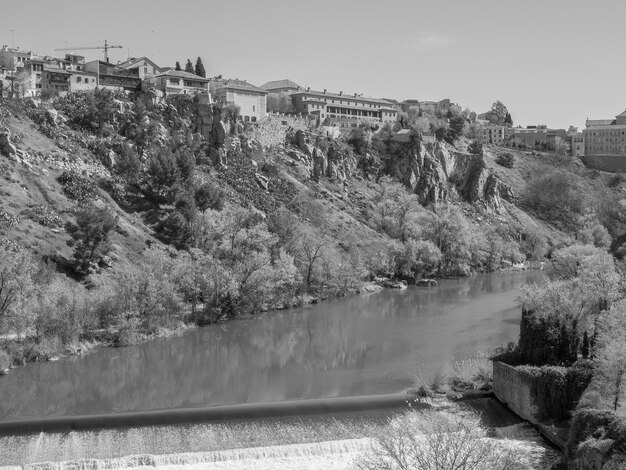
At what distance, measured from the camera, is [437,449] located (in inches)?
782

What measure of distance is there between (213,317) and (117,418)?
20119mm

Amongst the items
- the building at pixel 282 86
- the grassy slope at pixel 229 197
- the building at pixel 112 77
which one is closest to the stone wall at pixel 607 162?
the grassy slope at pixel 229 197

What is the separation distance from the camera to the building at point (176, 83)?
262 feet

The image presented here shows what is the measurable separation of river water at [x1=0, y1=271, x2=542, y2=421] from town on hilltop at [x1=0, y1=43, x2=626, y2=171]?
38601 mm

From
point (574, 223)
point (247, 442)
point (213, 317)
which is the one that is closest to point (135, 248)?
point (213, 317)

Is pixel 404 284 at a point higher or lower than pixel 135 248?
lower

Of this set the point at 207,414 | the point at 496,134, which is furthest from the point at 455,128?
the point at 207,414

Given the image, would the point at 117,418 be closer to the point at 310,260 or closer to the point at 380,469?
the point at 380,469

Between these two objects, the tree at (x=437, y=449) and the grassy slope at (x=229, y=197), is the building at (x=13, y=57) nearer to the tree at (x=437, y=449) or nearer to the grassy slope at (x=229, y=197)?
the grassy slope at (x=229, y=197)

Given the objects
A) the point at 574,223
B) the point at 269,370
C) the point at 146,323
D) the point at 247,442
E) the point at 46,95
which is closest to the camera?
the point at 247,442

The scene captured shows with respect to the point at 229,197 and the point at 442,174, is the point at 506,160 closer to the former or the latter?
the point at 442,174

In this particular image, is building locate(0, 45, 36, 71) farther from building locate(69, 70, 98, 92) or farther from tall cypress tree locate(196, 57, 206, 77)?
tall cypress tree locate(196, 57, 206, 77)

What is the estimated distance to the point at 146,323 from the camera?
43.1 metres

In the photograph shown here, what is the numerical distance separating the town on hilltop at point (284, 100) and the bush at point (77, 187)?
615 inches
